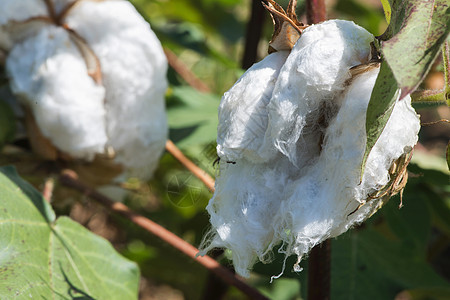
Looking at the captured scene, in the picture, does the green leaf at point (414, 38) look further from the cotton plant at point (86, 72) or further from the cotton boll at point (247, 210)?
the cotton plant at point (86, 72)

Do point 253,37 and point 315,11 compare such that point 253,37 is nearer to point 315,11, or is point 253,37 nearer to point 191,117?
point 191,117

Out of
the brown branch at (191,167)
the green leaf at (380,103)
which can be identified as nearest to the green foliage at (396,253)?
the brown branch at (191,167)

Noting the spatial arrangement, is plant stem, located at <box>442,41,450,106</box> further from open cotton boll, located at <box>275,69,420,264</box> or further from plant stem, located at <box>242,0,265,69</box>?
plant stem, located at <box>242,0,265,69</box>

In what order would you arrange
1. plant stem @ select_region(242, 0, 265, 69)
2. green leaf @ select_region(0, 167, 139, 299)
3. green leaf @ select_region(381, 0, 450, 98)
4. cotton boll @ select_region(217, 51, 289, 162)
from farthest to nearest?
plant stem @ select_region(242, 0, 265, 69), green leaf @ select_region(0, 167, 139, 299), cotton boll @ select_region(217, 51, 289, 162), green leaf @ select_region(381, 0, 450, 98)

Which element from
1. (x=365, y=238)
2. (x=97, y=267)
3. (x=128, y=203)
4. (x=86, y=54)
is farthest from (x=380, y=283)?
(x=128, y=203)

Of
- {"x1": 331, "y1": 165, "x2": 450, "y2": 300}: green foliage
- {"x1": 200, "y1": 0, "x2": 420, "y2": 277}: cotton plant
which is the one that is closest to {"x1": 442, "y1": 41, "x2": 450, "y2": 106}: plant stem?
{"x1": 200, "y1": 0, "x2": 420, "y2": 277}: cotton plant

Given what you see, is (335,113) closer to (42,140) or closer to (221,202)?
(221,202)

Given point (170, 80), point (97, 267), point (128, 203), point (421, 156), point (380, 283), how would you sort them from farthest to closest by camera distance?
1. point (128, 203)
2. point (421, 156)
3. point (170, 80)
4. point (380, 283)
5. point (97, 267)
